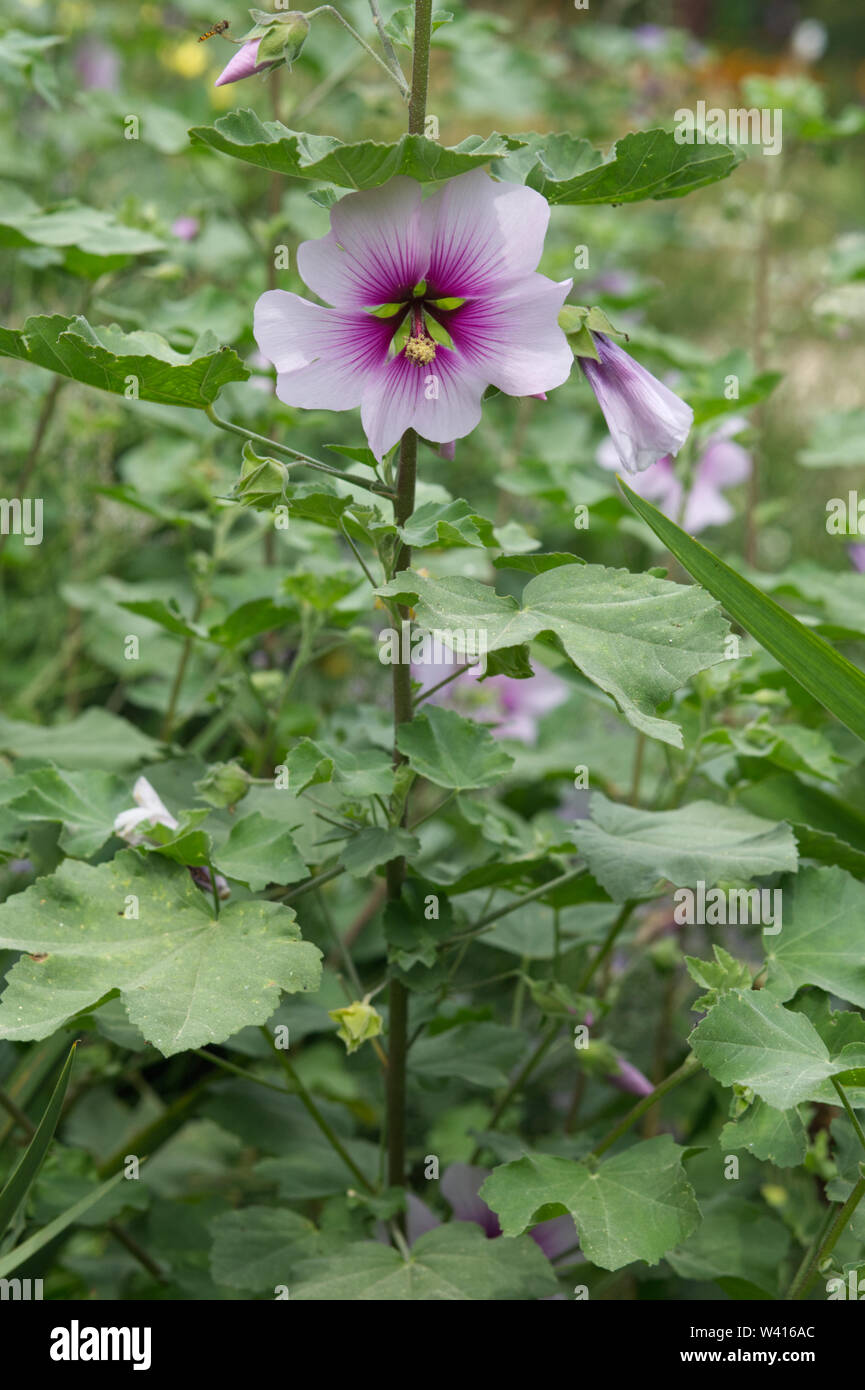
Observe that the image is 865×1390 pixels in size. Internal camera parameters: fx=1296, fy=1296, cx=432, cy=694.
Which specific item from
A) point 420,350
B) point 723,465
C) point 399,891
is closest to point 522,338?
point 420,350

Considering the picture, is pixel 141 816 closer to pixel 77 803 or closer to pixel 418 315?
pixel 77 803

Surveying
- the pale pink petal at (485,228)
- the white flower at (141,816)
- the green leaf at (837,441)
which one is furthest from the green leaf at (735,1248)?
the green leaf at (837,441)

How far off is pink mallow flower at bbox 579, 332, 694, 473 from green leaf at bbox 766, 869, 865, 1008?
324 millimetres

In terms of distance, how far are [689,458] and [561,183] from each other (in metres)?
0.61

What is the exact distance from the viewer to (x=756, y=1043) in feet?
2.45

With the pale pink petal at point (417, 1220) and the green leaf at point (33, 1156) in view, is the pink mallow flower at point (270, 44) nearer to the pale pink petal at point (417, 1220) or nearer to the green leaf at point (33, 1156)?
the green leaf at point (33, 1156)

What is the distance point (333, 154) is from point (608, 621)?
0.29 metres

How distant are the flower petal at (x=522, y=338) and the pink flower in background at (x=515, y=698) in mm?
766

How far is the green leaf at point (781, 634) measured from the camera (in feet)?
2.76

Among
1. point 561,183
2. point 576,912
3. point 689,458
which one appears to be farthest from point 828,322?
point 561,183

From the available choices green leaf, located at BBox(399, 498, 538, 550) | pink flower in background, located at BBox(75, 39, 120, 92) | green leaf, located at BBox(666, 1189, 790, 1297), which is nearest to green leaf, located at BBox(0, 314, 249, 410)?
green leaf, located at BBox(399, 498, 538, 550)

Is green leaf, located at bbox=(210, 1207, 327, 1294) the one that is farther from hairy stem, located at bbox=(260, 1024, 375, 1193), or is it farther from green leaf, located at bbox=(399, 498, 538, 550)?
green leaf, located at bbox=(399, 498, 538, 550)

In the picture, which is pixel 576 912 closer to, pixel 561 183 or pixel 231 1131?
pixel 231 1131

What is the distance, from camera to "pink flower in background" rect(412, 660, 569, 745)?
156cm
